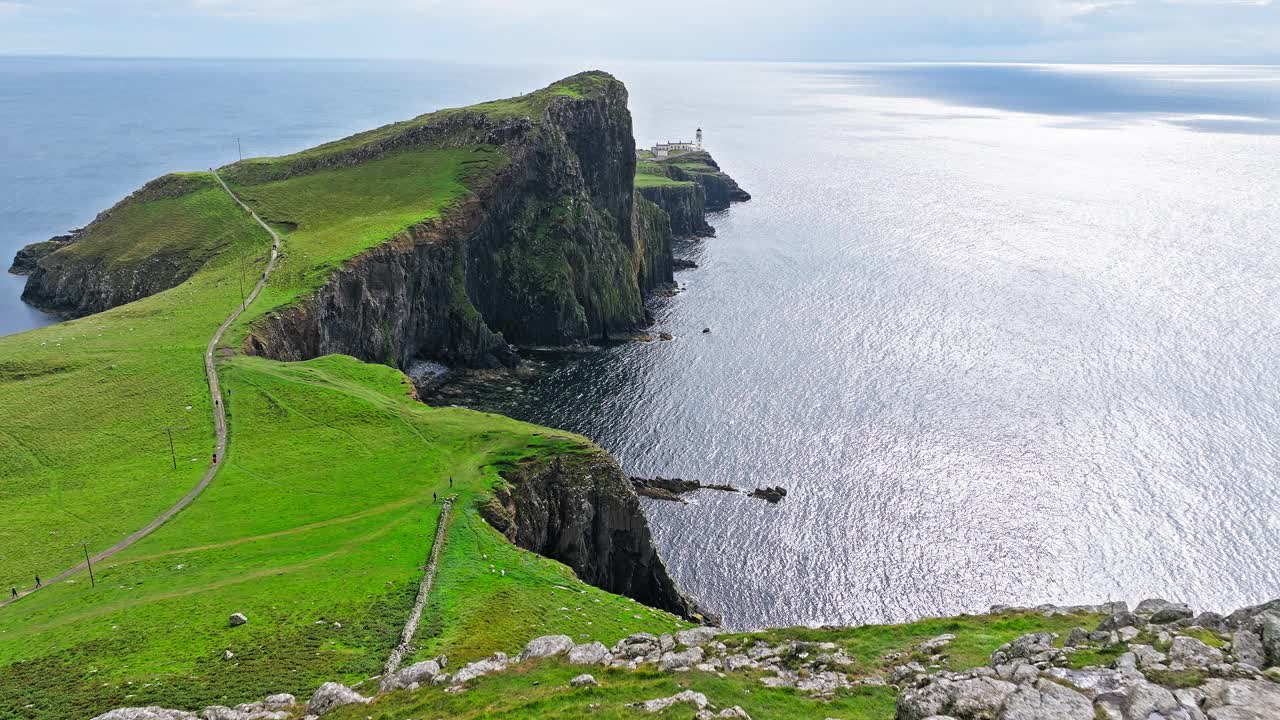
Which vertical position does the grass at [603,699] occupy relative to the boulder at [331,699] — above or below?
above

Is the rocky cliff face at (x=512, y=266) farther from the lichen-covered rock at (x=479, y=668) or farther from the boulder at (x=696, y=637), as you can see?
the boulder at (x=696, y=637)

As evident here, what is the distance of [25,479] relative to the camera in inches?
2709

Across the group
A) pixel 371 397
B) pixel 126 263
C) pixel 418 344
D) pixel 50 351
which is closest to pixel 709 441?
pixel 371 397

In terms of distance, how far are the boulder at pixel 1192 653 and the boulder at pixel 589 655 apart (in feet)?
80.5

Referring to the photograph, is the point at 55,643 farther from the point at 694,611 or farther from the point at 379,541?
the point at 694,611

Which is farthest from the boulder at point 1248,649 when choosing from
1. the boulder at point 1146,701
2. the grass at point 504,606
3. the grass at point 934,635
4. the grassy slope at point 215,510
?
the grassy slope at point 215,510

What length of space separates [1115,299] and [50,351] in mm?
187789

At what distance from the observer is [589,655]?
135ft

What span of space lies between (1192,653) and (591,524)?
172 feet

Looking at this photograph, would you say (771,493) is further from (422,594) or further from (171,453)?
(171,453)

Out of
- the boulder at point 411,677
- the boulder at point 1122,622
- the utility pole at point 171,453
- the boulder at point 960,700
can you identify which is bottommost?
the boulder at point 411,677

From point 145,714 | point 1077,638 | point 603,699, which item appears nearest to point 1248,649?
point 1077,638

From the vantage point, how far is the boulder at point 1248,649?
86.4 ft

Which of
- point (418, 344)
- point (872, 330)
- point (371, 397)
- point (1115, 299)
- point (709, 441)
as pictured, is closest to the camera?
point (371, 397)
